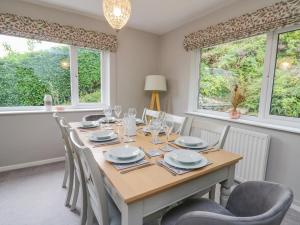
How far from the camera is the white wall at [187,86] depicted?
1.81 meters

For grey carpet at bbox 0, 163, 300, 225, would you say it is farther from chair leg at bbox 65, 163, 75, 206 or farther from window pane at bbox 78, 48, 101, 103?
window pane at bbox 78, 48, 101, 103

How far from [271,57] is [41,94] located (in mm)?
3258

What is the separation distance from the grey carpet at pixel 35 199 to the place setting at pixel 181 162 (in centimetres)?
114

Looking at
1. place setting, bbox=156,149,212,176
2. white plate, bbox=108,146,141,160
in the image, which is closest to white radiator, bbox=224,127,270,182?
place setting, bbox=156,149,212,176

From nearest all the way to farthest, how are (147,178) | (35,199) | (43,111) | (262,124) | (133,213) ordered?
(133,213), (147,178), (35,199), (262,124), (43,111)

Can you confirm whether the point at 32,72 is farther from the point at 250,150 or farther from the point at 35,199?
the point at 250,150

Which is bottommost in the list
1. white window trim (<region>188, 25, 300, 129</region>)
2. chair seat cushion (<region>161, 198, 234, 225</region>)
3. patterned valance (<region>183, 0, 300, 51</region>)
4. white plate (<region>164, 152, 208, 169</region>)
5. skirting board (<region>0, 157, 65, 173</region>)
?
skirting board (<region>0, 157, 65, 173</region>)

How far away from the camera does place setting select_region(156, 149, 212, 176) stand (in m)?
0.98

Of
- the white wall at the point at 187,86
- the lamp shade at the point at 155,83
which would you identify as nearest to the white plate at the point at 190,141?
the white wall at the point at 187,86

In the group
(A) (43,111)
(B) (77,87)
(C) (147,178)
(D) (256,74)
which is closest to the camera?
(C) (147,178)

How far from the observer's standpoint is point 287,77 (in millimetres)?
1937

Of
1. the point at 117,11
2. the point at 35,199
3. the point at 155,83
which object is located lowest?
the point at 35,199

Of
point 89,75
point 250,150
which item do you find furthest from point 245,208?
point 89,75

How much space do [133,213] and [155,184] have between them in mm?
159
